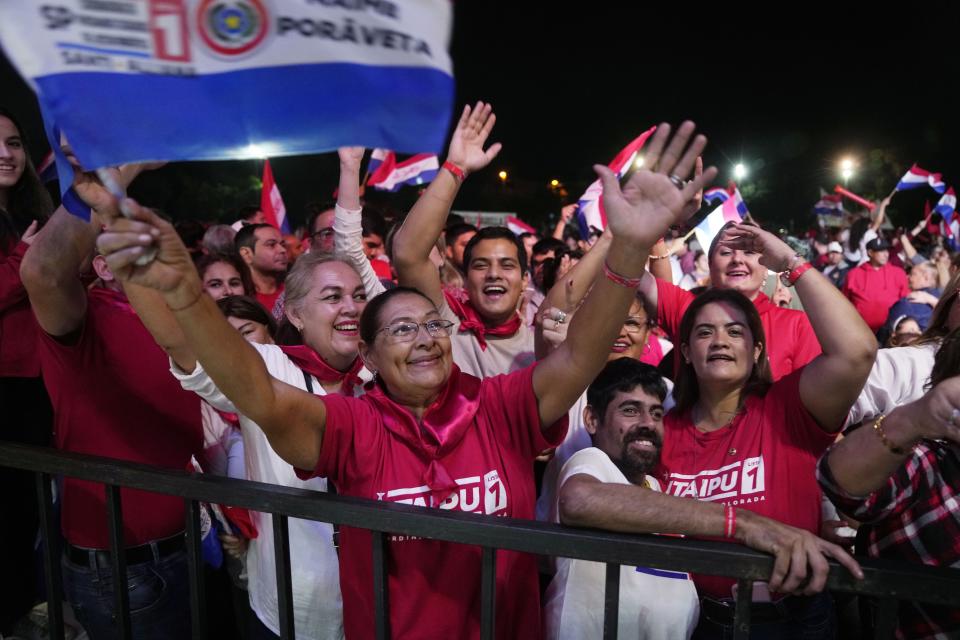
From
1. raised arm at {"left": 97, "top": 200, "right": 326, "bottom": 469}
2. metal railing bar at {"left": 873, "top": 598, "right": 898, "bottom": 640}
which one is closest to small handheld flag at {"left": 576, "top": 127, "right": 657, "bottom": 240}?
raised arm at {"left": 97, "top": 200, "right": 326, "bottom": 469}

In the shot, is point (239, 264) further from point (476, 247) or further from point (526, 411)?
point (526, 411)

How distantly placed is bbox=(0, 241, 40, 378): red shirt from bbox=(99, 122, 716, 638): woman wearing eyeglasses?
132cm

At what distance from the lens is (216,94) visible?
1598 millimetres

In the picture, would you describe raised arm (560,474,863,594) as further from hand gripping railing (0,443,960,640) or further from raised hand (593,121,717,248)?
raised hand (593,121,717,248)

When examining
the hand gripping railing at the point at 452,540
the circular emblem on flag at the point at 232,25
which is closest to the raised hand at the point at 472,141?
the circular emblem on flag at the point at 232,25

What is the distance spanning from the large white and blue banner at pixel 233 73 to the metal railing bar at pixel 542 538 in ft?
2.84

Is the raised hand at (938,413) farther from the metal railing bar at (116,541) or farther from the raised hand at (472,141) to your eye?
the metal railing bar at (116,541)

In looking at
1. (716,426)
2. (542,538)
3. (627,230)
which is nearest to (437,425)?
(542,538)

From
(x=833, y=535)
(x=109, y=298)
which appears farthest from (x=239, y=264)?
(x=833, y=535)

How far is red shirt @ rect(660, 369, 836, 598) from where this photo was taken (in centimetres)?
237

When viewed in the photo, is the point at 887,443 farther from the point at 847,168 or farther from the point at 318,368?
the point at 847,168

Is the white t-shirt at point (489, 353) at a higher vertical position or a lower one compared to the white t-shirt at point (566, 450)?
higher

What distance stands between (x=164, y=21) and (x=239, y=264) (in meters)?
2.92

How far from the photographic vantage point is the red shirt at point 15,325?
274 centimetres
